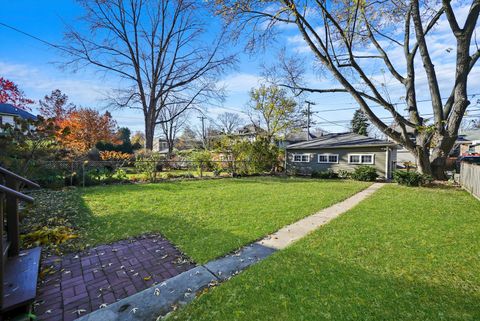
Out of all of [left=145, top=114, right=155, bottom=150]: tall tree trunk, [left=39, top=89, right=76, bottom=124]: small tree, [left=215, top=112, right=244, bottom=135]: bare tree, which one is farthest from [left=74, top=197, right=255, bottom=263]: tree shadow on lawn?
[left=215, top=112, right=244, bottom=135]: bare tree

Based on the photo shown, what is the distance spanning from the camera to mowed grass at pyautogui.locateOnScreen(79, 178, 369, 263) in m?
3.94

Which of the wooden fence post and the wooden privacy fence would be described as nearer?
the wooden fence post

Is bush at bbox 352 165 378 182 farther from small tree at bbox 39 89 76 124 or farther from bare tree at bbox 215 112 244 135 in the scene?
small tree at bbox 39 89 76 124

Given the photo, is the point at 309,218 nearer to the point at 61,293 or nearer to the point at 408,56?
the point at 61,293

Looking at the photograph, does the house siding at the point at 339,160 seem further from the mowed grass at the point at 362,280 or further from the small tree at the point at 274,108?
the mowed grass at the point at 362,280

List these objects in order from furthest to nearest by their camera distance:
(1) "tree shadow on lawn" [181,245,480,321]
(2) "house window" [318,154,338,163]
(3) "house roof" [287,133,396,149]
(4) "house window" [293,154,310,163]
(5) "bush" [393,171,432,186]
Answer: (4) "house window" [293,154,310,163], (2) "house window" [318,154,338,163], (3) "house roof" [287,133,396,149], (5) "bush" [393,171,432,186], (1) "tree shadow on lawn" [181,245,480,321]

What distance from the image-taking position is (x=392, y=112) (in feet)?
33.3

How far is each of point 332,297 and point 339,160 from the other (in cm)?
1540

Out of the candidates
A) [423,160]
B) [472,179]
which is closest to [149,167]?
[423,160]

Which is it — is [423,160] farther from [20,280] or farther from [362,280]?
[20,280]

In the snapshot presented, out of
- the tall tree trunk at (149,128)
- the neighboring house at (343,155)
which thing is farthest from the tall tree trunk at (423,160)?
the tall tree trunk at (149,128)

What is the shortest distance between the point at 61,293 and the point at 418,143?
46.1 ft

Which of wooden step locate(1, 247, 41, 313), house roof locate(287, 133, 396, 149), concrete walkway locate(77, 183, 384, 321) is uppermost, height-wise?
house roof locate(287, 133, 396, 149)

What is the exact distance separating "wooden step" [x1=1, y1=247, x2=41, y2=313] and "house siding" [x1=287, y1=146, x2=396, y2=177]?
54.7 feet
